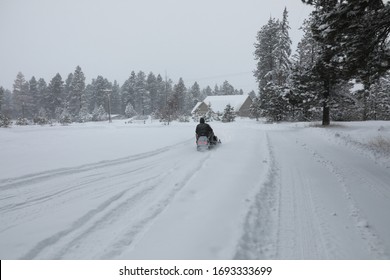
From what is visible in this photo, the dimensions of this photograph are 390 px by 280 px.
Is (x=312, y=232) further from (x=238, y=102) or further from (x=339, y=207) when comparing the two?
(x=238, y=102)

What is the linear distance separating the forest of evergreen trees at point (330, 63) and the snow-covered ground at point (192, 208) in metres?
4.48

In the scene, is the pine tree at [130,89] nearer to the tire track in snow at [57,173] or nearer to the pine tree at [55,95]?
the pine tree at [55,95]

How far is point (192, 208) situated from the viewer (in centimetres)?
523

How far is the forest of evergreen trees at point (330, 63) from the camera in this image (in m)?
9.45

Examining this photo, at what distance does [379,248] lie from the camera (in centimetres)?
388

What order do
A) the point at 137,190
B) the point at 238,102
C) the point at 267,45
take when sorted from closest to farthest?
the point at 137,190 → the point at 267,45 → the point at 238,102

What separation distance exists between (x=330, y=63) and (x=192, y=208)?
45.4 ft

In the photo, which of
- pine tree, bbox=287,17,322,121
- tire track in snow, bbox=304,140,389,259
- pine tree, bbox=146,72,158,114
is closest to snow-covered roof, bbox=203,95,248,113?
pine tree, bbox=146,72,158,114

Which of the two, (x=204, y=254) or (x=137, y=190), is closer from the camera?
(x=204, y=254)

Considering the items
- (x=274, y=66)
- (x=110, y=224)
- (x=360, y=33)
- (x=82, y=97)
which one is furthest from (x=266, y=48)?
(x=82, y=97)

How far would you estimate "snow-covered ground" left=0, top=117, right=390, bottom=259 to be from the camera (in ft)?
12.7
